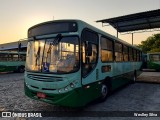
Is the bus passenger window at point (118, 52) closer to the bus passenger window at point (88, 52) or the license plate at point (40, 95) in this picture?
the bus passenger window at point (88, 52)

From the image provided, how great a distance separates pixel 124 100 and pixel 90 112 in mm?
2402

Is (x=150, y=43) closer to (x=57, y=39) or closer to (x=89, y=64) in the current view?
(x=89, y=64)

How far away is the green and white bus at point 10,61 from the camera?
22250 millimetres

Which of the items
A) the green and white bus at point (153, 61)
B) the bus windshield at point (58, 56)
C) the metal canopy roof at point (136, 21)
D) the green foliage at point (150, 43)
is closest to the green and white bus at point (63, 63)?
the bus windshield at point (58, 56)

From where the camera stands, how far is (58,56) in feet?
19.8

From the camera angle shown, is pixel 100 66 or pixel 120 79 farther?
pixel 120 79

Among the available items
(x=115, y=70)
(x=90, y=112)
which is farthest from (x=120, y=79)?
(x=90, y=112)

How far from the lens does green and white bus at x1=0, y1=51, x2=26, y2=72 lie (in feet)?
73.0

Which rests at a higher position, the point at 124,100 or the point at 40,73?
the point at 40,73

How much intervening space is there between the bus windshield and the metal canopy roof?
15811 mm

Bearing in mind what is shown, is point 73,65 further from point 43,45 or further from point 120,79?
point 120,79

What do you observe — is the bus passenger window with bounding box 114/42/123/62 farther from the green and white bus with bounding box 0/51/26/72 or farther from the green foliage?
the green foliage

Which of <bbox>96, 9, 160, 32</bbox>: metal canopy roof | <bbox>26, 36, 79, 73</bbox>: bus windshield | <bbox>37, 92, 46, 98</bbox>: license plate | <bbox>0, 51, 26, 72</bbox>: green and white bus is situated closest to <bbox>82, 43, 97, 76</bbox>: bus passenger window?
<bbox>26, 36, 79, 73</bbox>: bus windshield

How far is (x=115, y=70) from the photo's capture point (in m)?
9.69
